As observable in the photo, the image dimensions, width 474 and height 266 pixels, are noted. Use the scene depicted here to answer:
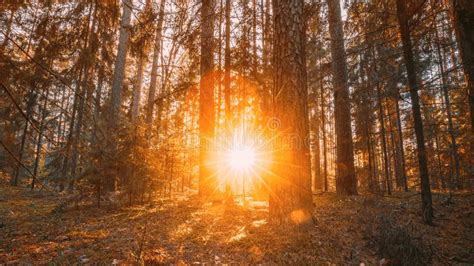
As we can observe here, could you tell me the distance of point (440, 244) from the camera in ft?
13.7

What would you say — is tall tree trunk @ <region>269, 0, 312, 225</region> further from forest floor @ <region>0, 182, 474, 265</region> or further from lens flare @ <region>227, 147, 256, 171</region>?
lens flare @ <region>227, 147, 256, 171</region>

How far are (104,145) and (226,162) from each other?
14.6ft

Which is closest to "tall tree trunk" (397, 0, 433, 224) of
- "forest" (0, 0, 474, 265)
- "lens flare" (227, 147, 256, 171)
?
"forest" (0, 0, 474, 265)

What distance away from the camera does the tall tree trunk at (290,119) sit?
4023 millimetres

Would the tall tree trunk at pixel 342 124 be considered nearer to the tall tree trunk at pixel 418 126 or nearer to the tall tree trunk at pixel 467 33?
the tall tree trunk at pixel 418 126

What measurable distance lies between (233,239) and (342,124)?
6.61 metres

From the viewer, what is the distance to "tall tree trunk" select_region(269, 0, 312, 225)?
4.02 metres

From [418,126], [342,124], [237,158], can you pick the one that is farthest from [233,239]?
[342,124]

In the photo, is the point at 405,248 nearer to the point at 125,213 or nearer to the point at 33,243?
the point at 33,243

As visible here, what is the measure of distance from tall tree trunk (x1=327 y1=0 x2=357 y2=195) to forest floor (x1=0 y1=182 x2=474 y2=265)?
2.33 meters

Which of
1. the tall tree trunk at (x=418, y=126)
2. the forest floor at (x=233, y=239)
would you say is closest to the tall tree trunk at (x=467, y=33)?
the tall tree trunk at (x=418, y=126)

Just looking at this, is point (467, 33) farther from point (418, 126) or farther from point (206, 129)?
point (206, 129)

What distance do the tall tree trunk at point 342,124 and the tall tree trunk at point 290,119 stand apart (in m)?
4.98

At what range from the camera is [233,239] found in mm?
4066
